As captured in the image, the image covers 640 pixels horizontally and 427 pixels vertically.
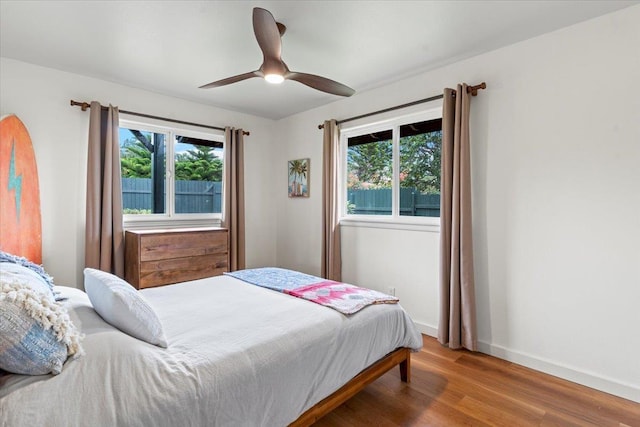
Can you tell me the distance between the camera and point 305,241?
424cm

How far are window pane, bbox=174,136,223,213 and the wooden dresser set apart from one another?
587 mm

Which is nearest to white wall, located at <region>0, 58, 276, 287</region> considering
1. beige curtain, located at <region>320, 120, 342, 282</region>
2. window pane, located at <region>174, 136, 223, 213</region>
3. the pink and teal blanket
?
window pane, located at <region>174, 136, 223, 213</region>

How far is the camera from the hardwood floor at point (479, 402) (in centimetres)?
181

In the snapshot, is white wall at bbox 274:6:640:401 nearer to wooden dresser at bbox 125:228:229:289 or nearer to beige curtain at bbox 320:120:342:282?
beige curtain at bbox 320:120:342:282

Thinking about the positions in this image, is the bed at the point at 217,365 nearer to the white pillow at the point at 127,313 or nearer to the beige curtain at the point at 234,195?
the white pillow at the point at 127,313

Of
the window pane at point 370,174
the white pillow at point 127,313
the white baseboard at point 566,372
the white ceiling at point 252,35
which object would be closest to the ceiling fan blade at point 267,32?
the white ceiling at point 252,35

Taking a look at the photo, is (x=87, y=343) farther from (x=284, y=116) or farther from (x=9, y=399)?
(x=284, y=116)

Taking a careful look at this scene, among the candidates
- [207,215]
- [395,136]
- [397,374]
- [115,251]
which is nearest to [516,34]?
[395,136]

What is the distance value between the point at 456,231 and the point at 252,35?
2.15 meters

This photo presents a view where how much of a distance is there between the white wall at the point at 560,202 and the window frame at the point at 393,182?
16 centimetres

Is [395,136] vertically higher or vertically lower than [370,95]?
lower

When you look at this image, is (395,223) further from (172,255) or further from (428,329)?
(172,255)

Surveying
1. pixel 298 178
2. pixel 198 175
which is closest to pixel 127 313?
pixel 198 175

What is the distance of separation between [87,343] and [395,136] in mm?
2977
